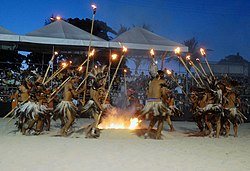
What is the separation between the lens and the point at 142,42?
14828mm

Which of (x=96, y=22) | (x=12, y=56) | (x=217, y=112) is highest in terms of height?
(x=96, y=22)

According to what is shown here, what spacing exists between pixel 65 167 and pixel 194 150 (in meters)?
2.80

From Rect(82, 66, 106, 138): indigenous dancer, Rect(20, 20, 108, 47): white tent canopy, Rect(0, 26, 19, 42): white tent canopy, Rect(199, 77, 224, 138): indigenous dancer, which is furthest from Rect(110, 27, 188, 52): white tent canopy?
Rect(82, 66, 106, 138): indigenous dancer

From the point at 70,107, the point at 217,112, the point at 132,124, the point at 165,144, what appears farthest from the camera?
the point at 132,124

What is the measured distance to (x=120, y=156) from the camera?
5.46 m

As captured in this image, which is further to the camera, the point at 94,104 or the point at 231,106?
the point at 231,106

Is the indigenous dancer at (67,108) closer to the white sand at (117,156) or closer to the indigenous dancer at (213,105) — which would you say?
the white sand at (117,156)

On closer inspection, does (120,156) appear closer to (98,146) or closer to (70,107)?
(98,146)

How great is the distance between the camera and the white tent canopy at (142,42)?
47.8 ft

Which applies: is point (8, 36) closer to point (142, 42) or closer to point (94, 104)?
point (142, 42)

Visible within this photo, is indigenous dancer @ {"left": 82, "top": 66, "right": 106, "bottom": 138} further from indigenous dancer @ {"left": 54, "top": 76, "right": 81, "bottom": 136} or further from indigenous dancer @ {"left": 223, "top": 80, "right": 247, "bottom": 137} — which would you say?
indigenous dancer @ {"left": 223, "top": 80, "right": 247, "bottom": 137}

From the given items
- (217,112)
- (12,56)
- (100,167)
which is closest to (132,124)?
(217,112)

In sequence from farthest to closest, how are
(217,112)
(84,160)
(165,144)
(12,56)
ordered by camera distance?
Answer: (12,56)
(217,112)
(165,144)
(84,160)

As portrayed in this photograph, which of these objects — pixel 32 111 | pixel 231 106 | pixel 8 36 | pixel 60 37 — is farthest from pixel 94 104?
pixel 8 36
